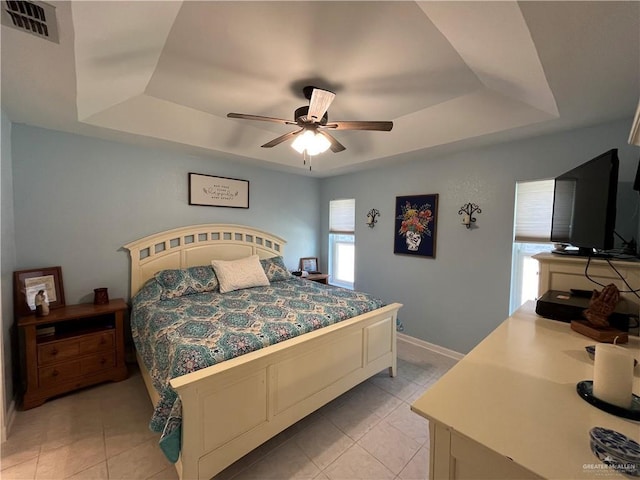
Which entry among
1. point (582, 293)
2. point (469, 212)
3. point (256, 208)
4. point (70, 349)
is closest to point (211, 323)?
point (70, 349)

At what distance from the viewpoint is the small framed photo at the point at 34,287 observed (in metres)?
2.26

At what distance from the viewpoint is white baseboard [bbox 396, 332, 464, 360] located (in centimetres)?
311

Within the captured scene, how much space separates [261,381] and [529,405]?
4.63 feet

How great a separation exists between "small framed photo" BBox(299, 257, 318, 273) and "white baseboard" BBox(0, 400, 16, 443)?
3186 millimetres

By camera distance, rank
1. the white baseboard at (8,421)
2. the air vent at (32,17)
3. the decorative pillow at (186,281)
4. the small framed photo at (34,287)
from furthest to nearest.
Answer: the decorative pillow at (186,281) → the small framed photo at (34,287) → the white baseboard at (8,421) → the air vent at (32,17)

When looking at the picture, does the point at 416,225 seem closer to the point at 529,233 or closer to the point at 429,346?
the point at 529,233

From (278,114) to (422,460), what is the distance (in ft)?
9.85

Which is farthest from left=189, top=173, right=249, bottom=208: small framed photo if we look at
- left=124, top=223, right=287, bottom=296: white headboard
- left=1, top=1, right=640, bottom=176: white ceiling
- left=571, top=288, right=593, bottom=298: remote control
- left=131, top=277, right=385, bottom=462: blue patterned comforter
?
left=571, top=288, right=593, bottom=298: remote control

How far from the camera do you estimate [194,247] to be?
335 cm

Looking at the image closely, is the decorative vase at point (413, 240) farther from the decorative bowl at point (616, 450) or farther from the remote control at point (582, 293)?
the decorative bowl at point (616, 450)

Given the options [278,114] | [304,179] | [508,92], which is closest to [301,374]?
[278,114]

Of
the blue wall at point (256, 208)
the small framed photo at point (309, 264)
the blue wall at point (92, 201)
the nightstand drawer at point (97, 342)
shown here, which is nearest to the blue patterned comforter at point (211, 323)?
the nightstand drawer at point (97, 342)

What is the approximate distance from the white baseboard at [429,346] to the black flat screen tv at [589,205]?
172 centimetres

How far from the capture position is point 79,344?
7.60ft
